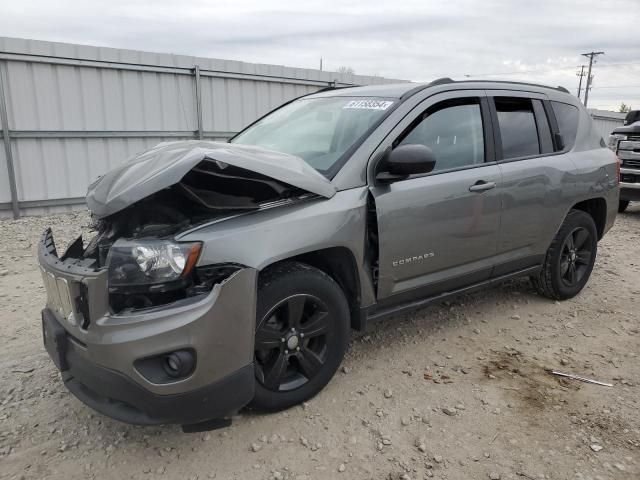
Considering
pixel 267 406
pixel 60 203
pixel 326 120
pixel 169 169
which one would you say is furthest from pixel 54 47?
pixel 267 406

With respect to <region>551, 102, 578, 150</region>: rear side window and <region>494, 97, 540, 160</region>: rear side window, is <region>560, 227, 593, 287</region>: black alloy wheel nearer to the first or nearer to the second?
<region>551, 102, 578, 150</region>: rear side window

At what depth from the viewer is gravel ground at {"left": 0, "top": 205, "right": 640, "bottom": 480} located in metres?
2.41

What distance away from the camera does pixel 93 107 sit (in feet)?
26.6

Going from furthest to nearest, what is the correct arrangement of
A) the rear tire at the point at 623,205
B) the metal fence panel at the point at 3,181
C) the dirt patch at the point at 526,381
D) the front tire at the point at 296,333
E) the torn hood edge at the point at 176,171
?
the rear tire at the point at 623,205 → the metal fence panel at the point at 3,181 → the dirt patch at the point at 526,381 → the front tire at the point at 296,333 → the torn hood edge at the point at 176,171

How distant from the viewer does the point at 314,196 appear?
108 inches

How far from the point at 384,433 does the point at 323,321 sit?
660 mm

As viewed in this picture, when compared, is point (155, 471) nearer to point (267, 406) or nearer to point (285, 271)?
point (267, 406)

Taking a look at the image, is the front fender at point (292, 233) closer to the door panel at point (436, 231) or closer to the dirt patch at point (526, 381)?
the door panel at point (436, 231)

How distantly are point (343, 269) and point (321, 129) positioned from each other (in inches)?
42.0

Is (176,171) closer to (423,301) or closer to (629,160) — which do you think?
(423,301)

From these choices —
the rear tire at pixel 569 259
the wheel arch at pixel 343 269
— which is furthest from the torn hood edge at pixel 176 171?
the rear tire at pixel 569 259

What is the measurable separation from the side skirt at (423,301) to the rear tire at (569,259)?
0.32m

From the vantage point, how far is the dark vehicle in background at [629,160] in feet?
28.8

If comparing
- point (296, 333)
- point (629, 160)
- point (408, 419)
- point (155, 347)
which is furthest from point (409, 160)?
point (629, 160)
